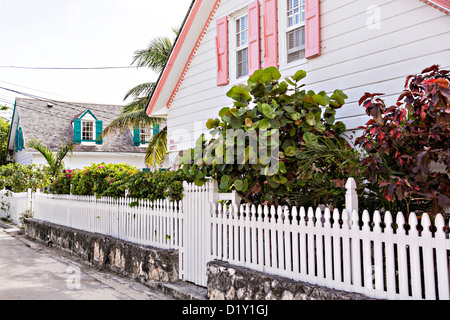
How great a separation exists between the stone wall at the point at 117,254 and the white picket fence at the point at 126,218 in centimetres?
20

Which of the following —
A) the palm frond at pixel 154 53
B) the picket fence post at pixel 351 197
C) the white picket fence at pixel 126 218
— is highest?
the palm frond at pixel 154 53

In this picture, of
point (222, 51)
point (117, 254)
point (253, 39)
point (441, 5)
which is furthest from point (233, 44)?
point (117, 254)

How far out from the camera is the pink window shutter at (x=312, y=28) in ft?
23.7

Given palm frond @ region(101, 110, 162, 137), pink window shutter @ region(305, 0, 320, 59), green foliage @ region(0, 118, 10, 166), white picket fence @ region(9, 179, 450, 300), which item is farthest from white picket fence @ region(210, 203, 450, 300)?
green foliage @ region(0, 118, 10, 166)

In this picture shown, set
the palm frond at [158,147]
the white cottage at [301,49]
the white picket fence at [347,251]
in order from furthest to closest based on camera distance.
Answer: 1. the palm frond at [158,147]
2. the white cottage at [301,49]
3. the white picket fence at [347,251]

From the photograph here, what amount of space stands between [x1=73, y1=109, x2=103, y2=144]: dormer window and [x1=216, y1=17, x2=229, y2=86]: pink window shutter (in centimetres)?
1787

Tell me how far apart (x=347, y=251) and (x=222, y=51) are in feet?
20.4

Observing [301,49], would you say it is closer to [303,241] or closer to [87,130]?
[303,241]

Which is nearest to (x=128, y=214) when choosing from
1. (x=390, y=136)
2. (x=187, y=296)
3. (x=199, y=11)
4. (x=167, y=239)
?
(x=167, y=239)

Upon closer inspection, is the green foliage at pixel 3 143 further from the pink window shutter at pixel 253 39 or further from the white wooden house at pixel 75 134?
the pink window shutter at pixel 253 39

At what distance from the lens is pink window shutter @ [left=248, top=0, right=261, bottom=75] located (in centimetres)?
855

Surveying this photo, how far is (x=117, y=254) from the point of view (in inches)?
351

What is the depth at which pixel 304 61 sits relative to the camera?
7.60 metres

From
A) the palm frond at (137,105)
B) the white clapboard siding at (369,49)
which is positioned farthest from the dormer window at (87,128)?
the white clapboard siding at (369,49)
